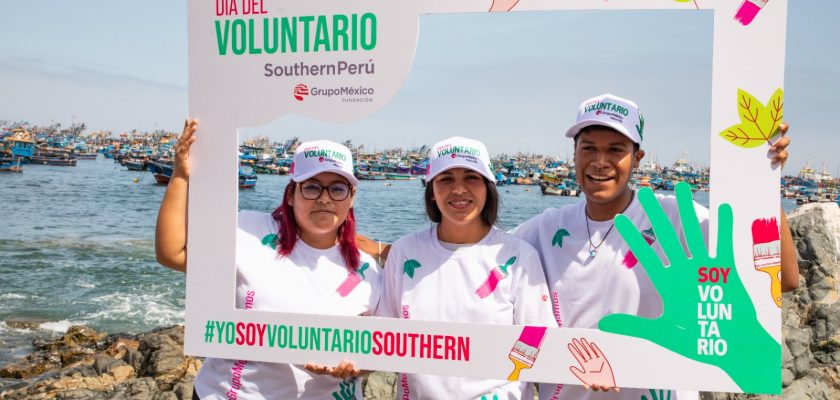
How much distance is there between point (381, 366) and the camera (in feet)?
11.2

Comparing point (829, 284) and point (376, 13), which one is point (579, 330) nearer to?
point (376, 13)

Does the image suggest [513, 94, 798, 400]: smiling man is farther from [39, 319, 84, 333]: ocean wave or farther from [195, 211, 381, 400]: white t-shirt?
[39, 319, 84, 333]: ocean wave

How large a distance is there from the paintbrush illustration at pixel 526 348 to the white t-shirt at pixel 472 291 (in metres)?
0.05

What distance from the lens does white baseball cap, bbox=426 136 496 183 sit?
11.0 feet

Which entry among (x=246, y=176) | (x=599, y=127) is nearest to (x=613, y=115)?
(x=599, y=127)

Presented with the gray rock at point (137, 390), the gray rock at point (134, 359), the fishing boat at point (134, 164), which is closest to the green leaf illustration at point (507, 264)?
the gray rock at point (137, 390)

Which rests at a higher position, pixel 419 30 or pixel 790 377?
pixel 419 30

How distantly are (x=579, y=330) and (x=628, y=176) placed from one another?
0.85m

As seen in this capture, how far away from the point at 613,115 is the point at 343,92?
1.40 metres

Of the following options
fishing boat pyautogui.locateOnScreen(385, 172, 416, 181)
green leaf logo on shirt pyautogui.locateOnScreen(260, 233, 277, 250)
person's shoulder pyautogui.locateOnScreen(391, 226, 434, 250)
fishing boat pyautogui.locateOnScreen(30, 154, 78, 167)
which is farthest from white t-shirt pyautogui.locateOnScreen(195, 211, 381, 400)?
fishing boat pyautogui.locateOnScreen(30, 154, 78, 167)

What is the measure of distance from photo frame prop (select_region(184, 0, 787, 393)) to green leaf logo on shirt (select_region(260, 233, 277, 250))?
173mm

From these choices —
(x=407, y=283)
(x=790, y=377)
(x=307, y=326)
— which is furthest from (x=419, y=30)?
(x=790, y=377)

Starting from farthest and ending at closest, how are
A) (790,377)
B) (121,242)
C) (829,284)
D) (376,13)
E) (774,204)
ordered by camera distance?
(121,242), (829,284), (790,377), (376,13), (774,204)

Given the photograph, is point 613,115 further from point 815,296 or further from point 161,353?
point 161,353
